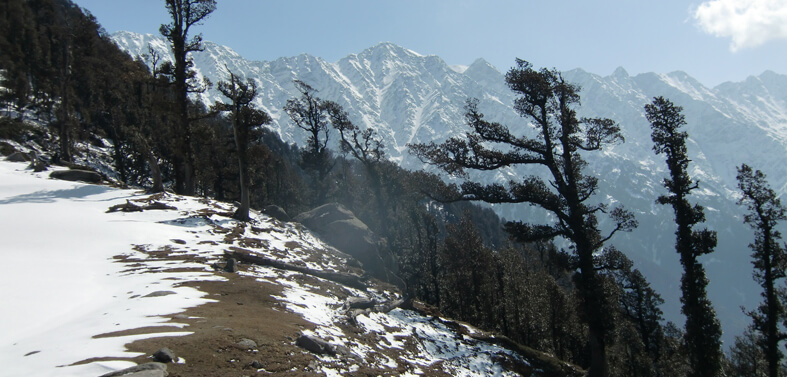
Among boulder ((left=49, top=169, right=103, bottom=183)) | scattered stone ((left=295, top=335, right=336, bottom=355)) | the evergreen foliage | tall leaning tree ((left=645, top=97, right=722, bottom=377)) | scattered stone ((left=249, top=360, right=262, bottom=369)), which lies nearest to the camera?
scattered stone ((left=249, top=360, right=262, bottom=369))

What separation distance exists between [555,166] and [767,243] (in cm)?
1566

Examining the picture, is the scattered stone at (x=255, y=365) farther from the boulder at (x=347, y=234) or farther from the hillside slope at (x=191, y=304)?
the boulder at (x=347, y=234)

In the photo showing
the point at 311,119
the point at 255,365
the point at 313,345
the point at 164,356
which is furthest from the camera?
the point at 311,119

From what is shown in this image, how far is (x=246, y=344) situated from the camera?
9719 millimetres

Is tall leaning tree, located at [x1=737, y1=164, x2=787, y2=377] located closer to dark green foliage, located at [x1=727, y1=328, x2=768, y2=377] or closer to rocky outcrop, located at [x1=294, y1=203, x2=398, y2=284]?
rocky outcrop, located at [x1=294, y1=203, x2=398, y2=284]

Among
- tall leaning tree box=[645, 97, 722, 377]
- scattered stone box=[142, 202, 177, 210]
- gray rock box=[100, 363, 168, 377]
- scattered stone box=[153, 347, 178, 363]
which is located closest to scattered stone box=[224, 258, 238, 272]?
scattered stone box=[153, 347, 178, 363]

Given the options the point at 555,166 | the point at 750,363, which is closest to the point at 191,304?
the point at 555,166

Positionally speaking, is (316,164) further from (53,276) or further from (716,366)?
(716,366)

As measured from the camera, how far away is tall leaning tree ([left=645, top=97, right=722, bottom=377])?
22750 millimetres

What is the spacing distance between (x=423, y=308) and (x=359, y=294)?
4739 mm

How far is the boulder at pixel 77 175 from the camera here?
1281 inches

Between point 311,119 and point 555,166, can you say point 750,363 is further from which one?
point 311,119

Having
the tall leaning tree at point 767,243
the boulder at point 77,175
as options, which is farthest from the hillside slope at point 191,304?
the tall leaning tree at point 767,243

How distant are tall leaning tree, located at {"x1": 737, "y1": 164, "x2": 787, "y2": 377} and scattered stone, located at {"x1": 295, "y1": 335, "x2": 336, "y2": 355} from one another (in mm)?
24346
